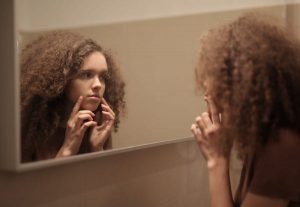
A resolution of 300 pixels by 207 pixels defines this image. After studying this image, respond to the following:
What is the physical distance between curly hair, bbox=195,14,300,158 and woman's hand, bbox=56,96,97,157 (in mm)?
254

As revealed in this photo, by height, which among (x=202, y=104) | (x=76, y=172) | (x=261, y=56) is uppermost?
(x=261, y=56)

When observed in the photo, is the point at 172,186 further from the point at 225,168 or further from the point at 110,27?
the point at 110,27

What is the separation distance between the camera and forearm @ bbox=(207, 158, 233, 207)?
768 mm

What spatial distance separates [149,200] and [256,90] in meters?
0.34

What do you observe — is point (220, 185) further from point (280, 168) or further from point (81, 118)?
point (81, 118)

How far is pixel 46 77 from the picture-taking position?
2.07ft

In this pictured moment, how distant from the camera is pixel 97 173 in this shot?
2.43 feet

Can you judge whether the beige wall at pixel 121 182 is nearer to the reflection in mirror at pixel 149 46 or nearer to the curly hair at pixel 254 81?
the reflection in mirror at pixel 149 46

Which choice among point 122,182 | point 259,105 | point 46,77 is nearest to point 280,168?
point 259,105

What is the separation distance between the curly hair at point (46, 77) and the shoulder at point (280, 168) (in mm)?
368

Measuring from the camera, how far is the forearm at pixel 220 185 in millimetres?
768

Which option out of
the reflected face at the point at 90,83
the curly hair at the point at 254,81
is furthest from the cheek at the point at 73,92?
the curly hair at the point at 254,81

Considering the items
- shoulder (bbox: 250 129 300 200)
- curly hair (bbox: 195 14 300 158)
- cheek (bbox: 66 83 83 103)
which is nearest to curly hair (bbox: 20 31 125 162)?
cheek (bbox: 66 83 83 103)

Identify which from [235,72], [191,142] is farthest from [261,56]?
[191,142]
